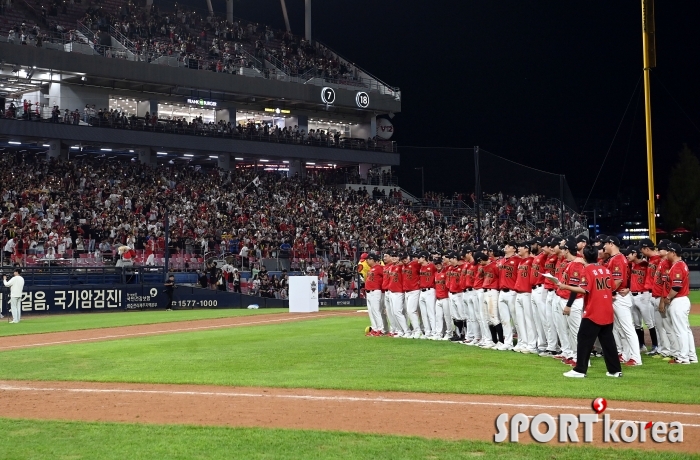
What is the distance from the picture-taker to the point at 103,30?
4662 centimetres

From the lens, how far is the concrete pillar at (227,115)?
53.0 metres

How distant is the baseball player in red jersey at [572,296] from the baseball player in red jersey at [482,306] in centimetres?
230

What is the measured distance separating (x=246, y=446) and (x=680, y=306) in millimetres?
8442

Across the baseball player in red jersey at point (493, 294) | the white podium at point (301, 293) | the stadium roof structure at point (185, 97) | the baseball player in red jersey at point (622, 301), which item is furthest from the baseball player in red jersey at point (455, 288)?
the stadium roof structure at point (185, 97)

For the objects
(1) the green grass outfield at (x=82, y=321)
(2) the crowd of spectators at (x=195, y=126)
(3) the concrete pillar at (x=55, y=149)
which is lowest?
(1) the green grass outfield at (x=82, y=321)

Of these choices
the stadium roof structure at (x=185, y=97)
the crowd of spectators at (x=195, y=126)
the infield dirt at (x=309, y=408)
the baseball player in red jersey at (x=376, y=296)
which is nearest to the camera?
the infield dirt at (x=309, y=408)

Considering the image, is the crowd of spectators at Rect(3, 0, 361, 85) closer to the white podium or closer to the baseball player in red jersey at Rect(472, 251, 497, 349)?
the white podium

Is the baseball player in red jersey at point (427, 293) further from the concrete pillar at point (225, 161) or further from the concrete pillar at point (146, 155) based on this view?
the concrete pillar at point (225, 161)

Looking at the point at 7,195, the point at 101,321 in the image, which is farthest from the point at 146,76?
the point at 101,321

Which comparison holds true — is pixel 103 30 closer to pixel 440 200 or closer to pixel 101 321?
pixel 440 200

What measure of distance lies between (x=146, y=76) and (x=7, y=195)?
1414 centimetres

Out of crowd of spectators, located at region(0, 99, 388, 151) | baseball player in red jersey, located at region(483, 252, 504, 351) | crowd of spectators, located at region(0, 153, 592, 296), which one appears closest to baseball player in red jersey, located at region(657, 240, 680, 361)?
baseball player in red jersey, located at region(483, 252, 504, 351)

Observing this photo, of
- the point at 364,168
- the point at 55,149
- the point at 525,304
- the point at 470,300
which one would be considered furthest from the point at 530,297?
the point at 364,168

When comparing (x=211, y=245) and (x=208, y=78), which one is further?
(x=208, y=78)
